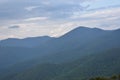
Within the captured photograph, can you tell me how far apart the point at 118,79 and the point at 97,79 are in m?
8.18

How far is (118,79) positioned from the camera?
128 meters

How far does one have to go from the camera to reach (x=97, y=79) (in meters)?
130
